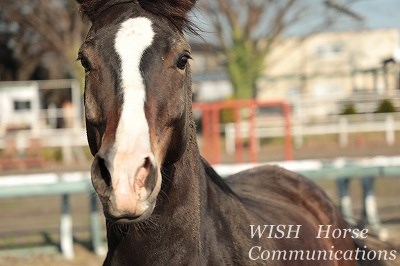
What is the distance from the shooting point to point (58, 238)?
9.94 meters

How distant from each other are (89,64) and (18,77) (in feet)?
146

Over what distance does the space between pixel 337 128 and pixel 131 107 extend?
24167 millimetres

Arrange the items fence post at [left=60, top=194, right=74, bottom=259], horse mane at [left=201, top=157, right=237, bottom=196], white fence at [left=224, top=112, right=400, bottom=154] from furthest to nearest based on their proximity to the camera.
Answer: white fence at [left=224, top=112, right=400, bottom=154]
fence post at [left=60, top=194, right=74, bottom=259]
horse mane at [left=201, top=157, right=237, bottom=196]

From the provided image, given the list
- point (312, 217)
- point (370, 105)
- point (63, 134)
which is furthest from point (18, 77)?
point (312, 217)

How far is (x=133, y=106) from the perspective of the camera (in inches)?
111

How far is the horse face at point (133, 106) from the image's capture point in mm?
2660

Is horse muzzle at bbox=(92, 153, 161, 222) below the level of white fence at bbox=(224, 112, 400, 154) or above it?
above

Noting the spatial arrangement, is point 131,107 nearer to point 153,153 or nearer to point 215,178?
point 153,153

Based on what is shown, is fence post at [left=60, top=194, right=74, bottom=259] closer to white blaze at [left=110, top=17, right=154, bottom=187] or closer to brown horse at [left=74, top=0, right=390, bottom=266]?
brown horse at [left=74, top=0, right=390, bottom=266]

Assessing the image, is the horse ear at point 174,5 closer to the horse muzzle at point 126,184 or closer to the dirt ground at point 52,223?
the horse muzzle at point 126,184

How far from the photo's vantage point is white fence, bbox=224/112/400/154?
82.9 feet

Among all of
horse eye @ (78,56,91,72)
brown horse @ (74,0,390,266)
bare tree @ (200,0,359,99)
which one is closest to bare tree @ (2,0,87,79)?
bare tree @ (200,0,359,99)

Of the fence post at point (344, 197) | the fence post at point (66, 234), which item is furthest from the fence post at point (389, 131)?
the fence post at point (66, 234)

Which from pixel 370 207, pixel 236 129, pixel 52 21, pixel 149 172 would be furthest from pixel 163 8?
pixel 52 21
